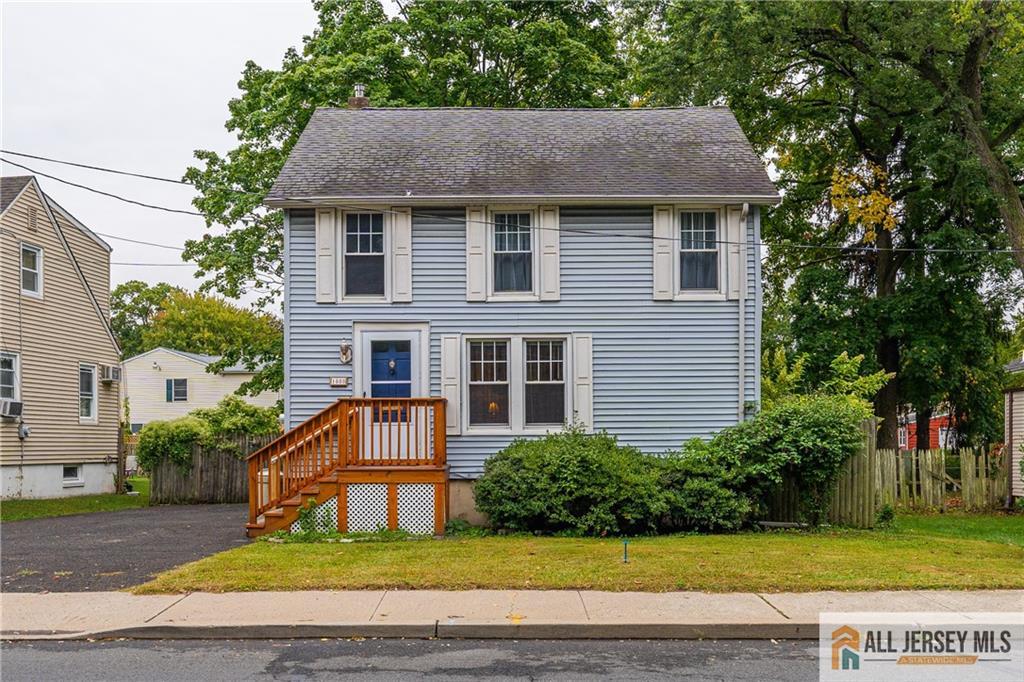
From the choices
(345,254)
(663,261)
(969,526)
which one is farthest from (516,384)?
(969,526)

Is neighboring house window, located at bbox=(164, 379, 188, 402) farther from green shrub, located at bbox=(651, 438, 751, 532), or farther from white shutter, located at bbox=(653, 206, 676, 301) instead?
green shrub, located at bbox=(651, 438, 751, 532)

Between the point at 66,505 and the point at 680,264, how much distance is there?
592 inches

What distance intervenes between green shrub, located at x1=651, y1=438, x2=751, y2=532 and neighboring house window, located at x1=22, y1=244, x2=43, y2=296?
682 inches

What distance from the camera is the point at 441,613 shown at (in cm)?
941

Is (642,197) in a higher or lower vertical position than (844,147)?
lower

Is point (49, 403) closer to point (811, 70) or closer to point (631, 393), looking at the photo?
point (631, 393)

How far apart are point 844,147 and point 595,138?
497 inches

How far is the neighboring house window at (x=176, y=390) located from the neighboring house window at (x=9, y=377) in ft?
75.6

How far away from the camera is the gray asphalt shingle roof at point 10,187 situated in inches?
980

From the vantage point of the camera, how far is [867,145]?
28344 mm

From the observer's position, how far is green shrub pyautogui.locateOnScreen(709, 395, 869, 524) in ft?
51.7

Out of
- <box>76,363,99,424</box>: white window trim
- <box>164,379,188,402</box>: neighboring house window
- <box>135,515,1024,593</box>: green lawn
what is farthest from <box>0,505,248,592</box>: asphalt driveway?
<box>164,379,188,402</box>: neighboring house window

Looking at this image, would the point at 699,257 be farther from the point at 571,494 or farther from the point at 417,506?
the point at 417,506

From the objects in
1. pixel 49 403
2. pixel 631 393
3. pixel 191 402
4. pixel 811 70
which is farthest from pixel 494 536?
pixel 191 402
